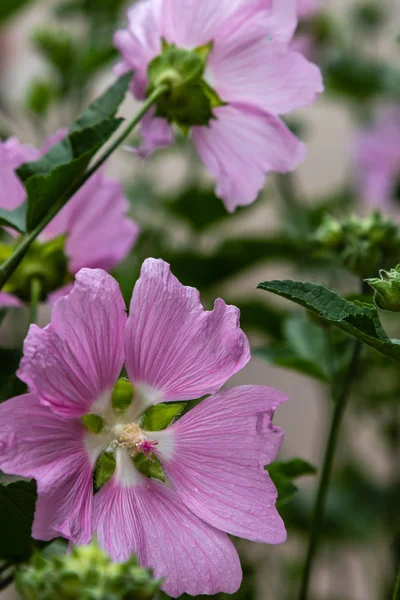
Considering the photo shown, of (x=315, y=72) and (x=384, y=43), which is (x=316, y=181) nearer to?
(x=384, y=43)

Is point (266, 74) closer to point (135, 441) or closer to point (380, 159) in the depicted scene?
point (135, 441)

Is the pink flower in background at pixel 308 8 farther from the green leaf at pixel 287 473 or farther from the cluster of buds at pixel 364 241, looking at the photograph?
the green leaf at pixel 287 473

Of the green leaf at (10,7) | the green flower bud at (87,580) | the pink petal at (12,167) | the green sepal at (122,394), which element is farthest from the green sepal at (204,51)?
the green leaf at (10,7)

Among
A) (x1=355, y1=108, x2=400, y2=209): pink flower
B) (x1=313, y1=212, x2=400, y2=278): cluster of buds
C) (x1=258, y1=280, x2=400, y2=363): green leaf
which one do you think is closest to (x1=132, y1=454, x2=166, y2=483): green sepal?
(x1=258, y1=280, x2=400, y2=363): green leaf

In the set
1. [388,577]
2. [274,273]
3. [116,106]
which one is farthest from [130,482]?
[274,273]

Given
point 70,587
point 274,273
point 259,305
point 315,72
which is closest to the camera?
point 70,587

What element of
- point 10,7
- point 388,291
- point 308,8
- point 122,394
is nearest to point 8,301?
point 122,394

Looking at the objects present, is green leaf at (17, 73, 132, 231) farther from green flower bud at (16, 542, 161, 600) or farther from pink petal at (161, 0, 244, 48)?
green flower bud at (16, 542, 161, 600)
